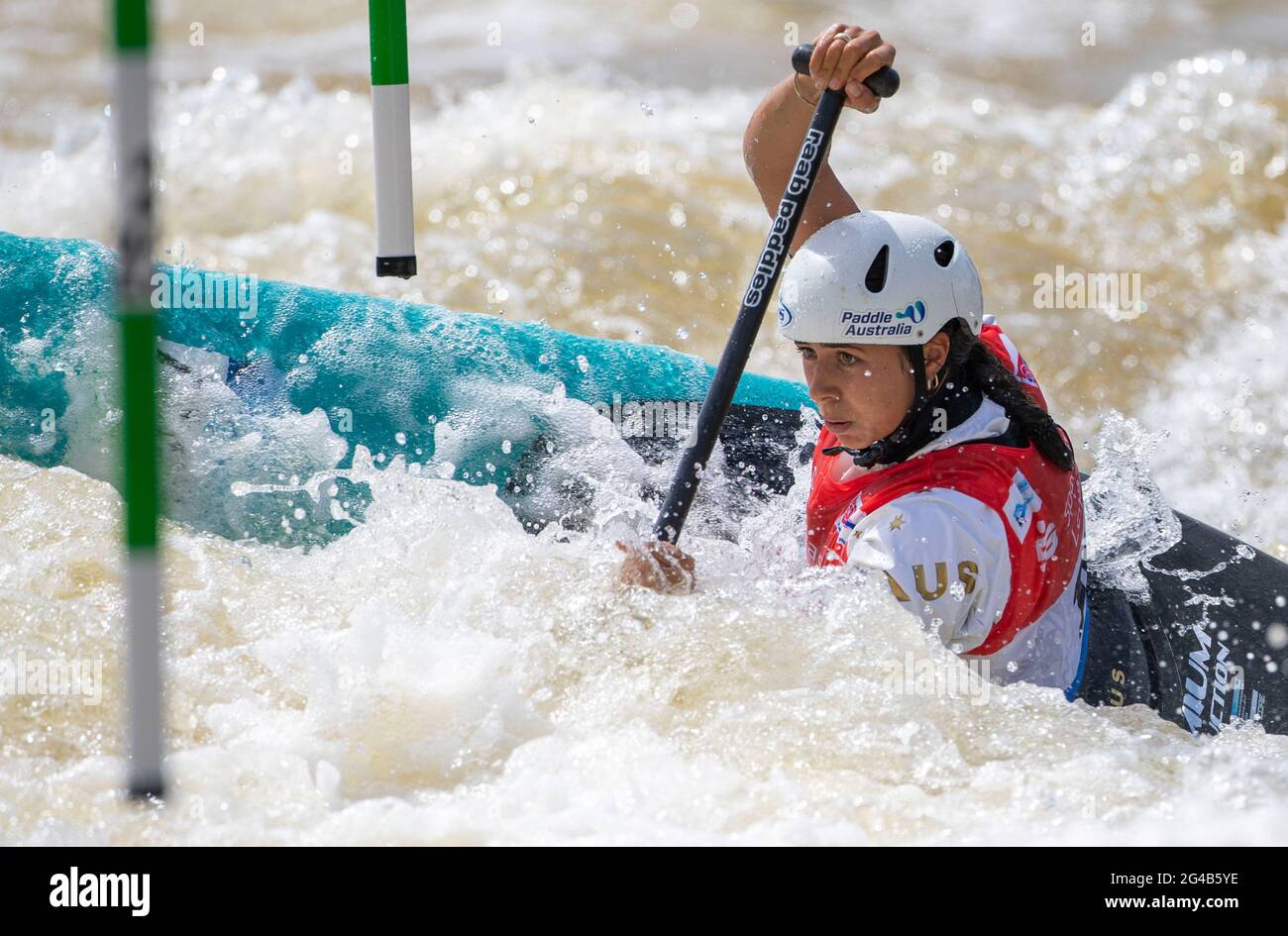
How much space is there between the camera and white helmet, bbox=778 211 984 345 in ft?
8.59

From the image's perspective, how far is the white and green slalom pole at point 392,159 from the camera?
3.08m

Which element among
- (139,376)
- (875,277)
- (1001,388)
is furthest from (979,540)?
(139,376)

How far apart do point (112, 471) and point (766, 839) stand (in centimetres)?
195

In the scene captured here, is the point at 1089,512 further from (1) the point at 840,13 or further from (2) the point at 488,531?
(1) the point at 840,13

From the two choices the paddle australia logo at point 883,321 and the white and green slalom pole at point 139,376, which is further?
the paddle australia logo at point 883,321

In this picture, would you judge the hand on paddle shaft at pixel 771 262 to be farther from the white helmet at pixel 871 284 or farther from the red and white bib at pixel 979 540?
the red and white bib at pixel 979 540

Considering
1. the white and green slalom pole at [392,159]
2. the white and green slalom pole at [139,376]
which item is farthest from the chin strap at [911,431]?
the white and green slalom pole at [139,376]

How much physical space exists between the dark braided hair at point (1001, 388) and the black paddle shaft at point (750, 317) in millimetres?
364

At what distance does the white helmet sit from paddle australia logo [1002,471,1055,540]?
323 mm

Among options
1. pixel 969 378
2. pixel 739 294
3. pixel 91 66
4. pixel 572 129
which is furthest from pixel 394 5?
→ pixel 91 66

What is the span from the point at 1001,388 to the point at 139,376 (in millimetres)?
1682

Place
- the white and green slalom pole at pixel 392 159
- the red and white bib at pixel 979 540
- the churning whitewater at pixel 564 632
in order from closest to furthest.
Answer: the churning whitewater at pixel 564 632 < the red and white bib at pixel 979 540 < the white and green slalom pole at pixel 392 159
